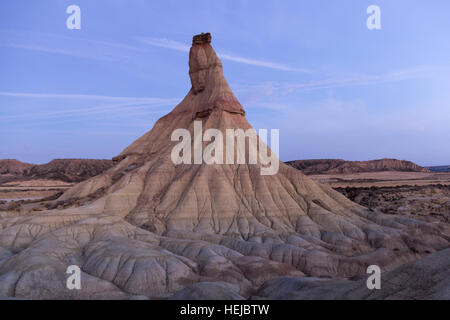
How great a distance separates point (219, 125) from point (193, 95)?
12193 mm

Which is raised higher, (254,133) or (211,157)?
(254,133)

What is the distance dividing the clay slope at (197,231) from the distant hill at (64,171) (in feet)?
401

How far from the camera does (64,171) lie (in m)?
173

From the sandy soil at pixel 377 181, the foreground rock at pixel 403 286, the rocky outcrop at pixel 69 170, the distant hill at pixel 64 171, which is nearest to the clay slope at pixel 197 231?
the foreground rock at pixel 403 286

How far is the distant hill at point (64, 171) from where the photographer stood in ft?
549

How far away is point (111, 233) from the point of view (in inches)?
1470

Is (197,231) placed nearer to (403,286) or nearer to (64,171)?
(403,286)

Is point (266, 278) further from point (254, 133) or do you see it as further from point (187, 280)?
point (254, 133)

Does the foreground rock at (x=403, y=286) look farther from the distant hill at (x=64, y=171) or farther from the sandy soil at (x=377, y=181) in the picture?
the distant hill at (x=64, y=171)

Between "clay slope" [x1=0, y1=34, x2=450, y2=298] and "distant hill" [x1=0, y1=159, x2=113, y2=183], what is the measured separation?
122m

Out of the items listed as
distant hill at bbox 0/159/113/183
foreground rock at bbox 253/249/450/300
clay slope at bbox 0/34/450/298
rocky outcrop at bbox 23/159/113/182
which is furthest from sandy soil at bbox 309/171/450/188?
foreground rock at bbox 253/249/450/300
